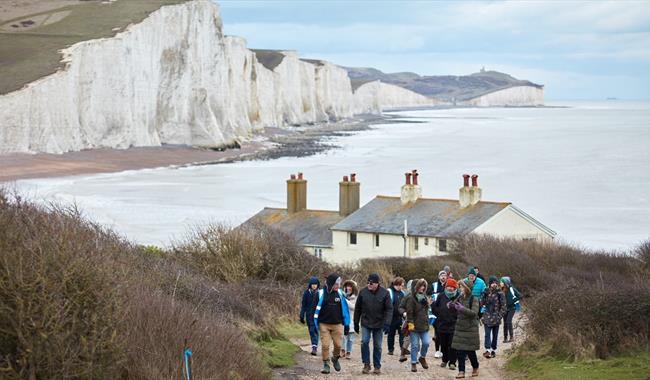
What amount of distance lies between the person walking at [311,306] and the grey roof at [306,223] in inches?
659

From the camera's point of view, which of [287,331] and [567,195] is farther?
[567,195]

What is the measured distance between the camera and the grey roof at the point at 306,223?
100.0ft

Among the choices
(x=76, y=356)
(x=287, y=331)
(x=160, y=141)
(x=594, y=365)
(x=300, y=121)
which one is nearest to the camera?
(x=76, y=356)

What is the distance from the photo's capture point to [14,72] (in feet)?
236

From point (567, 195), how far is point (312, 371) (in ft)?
139

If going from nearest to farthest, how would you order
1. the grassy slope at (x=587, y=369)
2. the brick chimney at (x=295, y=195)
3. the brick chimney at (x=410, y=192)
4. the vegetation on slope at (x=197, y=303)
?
1. the vegetation on slope at (x=197, y=303)
2. the grassy slope at (x=587, y=369)
3. the brick chimney at (x=410, y=192)
4. the brick chimney at (x=295, y=195)

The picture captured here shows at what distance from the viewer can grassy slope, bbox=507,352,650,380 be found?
10.9m

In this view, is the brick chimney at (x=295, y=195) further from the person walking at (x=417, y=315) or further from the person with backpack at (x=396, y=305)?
the person walking at (x=417, y=315)

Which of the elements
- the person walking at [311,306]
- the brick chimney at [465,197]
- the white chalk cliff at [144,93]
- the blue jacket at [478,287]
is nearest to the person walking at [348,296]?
the person walking at [311,306]

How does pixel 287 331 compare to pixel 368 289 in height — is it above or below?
below

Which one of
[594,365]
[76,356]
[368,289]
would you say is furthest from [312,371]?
[76,356]

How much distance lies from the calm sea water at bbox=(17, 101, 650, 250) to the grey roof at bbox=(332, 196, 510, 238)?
531cm

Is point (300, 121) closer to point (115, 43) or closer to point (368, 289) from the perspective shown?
point (115, 43)

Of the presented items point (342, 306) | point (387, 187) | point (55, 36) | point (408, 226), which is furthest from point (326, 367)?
point (55, 36)
